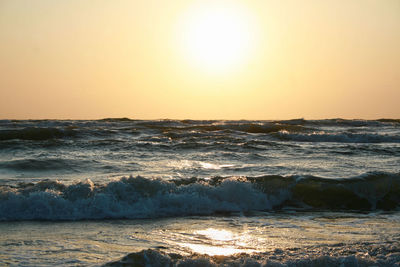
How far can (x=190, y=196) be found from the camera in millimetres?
7816

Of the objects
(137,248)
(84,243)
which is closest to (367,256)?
(137,248)

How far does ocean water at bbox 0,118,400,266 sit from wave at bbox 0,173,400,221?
0.7 inches

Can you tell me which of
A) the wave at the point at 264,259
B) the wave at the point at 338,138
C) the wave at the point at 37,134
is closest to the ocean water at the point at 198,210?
the wave at the point at 264,259

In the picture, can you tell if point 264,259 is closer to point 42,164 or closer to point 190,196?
point 190,196

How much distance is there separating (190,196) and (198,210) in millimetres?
380

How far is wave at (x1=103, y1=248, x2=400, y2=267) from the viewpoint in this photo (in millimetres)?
4336

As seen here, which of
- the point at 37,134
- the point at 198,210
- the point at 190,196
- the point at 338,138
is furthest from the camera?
the point at 37,134

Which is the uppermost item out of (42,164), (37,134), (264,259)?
(37,134)

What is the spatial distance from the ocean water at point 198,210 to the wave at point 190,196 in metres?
0.02

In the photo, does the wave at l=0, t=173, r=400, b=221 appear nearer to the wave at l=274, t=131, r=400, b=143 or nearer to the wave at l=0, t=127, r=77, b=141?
the wave at l=274, t=131, r=400, b=143

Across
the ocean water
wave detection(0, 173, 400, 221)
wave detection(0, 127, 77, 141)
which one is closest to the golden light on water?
the ocean water

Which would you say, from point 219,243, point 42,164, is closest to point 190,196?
point 219,243

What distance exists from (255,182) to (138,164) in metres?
3.86

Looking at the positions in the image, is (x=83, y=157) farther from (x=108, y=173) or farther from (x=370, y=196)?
(x=370, y=196)
